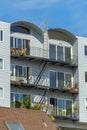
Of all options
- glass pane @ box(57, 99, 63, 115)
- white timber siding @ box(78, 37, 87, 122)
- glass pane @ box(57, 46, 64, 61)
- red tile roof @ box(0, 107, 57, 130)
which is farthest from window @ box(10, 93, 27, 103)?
red tile roof @ box(0, 107, 57, 130)

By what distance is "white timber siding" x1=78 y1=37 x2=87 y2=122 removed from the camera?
229 feet

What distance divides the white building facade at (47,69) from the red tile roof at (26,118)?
23.3m

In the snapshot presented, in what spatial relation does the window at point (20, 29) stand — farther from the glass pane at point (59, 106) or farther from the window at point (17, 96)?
the glass pane at point (59, 106)

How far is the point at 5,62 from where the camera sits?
212 feet

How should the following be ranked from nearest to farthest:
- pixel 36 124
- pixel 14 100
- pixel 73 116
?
pixel 36 124 → pixel 14 100 → pixel 73 116

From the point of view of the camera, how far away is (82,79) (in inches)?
2773

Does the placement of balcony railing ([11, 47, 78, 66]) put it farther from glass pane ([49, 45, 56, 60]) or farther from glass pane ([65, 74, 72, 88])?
glass pane ([65, 74, 72, 88])

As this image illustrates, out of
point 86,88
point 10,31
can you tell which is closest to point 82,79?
point 86,88

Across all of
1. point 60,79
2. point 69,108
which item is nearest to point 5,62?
point 60,79

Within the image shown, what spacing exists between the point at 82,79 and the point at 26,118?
3150cm

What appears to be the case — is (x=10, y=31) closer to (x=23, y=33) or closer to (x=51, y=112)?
(x=23, y=33)

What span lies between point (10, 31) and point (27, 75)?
16.6ft

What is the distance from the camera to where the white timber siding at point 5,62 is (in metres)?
64.0

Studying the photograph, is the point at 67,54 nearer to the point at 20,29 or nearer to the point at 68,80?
the point at 68,80
